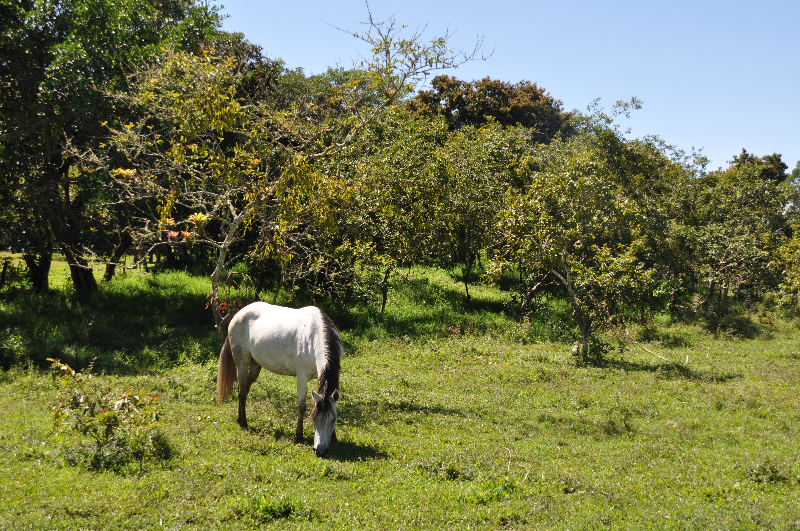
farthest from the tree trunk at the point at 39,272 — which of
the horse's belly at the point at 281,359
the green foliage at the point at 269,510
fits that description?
the green foliage at the point at 269,510

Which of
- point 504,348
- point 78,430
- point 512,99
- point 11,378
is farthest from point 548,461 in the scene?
point 512,99

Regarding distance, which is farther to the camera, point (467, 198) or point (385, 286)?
point (467, 198)

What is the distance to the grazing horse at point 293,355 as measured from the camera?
8055 mm

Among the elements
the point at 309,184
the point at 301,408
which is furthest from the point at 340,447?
the point at 309,184

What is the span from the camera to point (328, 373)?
8.13 meters

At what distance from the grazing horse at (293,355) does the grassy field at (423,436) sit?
1.69 feet

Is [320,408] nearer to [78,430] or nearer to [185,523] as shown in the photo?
[185,523]

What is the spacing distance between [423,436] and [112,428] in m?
4.98

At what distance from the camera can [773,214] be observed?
89.8 feet

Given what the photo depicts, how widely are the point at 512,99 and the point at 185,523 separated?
43823 mm

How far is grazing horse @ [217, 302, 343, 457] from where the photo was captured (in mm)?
8055

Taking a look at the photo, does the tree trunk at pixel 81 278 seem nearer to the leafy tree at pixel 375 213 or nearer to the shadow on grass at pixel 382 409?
the leafy tree at pixel 375 213

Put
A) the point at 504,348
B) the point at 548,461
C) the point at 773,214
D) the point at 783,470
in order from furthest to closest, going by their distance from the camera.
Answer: the point at 773,214 < the point at 504,348 < the point at 548,461 < the point at 783,470

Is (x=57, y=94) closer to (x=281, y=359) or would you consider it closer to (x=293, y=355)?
(x=281, y=359)
